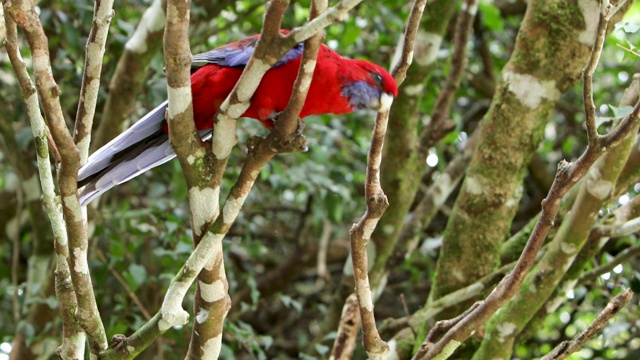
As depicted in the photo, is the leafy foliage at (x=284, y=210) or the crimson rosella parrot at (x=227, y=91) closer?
the crimson rosella parrot at (x=227, y=91)

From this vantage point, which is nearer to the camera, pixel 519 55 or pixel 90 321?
pixel 90 321

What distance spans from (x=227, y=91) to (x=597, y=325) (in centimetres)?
107

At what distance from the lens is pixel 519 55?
2373 mm

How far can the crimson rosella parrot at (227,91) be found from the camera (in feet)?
6.05

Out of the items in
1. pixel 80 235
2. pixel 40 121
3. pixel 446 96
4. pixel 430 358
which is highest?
pixel 446 96

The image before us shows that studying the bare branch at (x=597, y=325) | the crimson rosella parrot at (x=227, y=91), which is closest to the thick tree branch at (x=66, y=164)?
the crimson rosella parrot at (x=227, y=91)

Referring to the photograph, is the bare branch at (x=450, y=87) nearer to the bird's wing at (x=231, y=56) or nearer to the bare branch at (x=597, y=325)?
the bird's wing at (x=231, y=56)

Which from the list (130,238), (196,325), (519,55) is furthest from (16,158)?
(519,55)

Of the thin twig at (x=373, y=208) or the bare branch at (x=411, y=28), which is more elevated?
the bare branch at (x=411, y=28)

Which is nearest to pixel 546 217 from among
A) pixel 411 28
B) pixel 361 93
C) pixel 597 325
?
pixel 597 325

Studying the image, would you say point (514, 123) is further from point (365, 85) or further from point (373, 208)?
point (373, 208)

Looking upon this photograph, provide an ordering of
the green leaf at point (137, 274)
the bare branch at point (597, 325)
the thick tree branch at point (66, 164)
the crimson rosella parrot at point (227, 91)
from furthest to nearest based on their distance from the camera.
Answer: the green leaf at point (137, 274)
the crimson rosella parrot at point (227, 91)
the bare branch at point (597, 325)
the thick tree branch at point (66, 164)

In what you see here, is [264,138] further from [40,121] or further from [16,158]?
[16,158]

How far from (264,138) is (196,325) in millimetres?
440
